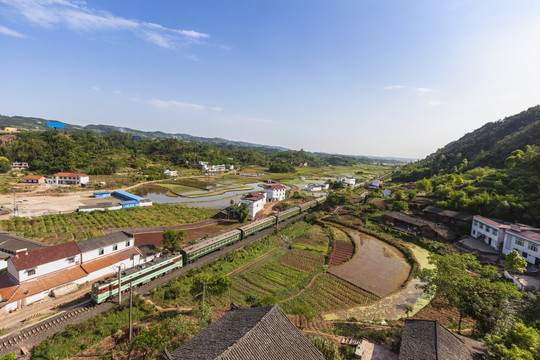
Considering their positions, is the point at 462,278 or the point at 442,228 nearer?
the point at 462,278

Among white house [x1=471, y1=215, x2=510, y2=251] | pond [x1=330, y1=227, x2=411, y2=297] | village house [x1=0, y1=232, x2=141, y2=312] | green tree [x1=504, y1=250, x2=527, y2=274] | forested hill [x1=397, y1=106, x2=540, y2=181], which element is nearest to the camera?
village house [x1=0, y1=232, x2=141, y2=312]

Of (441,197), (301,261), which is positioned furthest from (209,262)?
(441,197)

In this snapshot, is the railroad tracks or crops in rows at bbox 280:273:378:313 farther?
crops in rows at bbox 280:273:378:313

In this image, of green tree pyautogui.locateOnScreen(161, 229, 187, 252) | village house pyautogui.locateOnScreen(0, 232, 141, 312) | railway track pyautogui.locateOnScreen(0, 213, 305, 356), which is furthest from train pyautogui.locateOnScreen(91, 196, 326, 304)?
village house pyautogui.locateOnScreen(0, 232, 141, 312)

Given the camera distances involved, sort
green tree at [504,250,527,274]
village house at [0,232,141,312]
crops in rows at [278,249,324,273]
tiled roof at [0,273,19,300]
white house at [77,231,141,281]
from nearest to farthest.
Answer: tiled roof at [0,273,19,300] → village house at [0,232,141,312] → white house at [77,231,141,281] → green tree at [504,250,527,274] → crops in rows at [278,249,324,273]

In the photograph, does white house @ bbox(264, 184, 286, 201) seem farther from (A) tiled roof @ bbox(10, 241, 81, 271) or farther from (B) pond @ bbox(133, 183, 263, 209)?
(A) tiled roof @ bbox(10, 241, 81, 271)

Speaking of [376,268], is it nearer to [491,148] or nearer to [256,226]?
[256,226]

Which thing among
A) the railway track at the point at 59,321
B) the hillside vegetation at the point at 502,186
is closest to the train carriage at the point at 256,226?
the railway track at the point at 59,321

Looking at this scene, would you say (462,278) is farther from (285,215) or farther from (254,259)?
(285,215)
